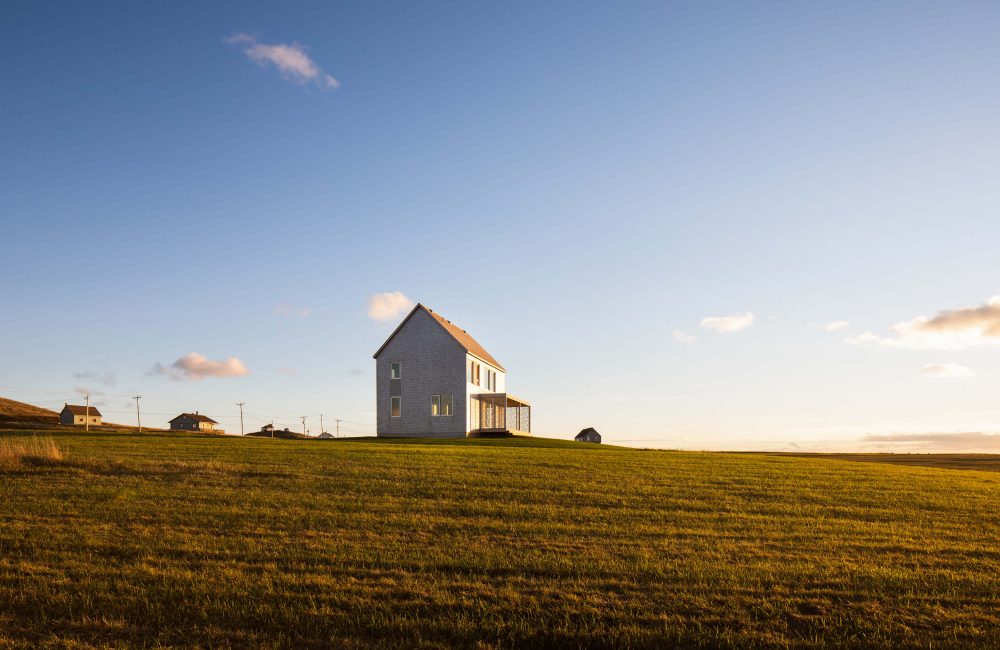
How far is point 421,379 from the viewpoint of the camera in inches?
1848

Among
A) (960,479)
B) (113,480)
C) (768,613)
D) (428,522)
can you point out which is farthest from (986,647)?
(960,479)

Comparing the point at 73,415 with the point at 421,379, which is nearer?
the point at 421,379

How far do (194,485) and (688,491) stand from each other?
1312cm

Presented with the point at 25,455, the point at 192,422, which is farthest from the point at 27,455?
the point at 192,422

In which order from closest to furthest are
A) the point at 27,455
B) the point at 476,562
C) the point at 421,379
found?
the point at 476,562, the point at 27,455, the point at 421,379

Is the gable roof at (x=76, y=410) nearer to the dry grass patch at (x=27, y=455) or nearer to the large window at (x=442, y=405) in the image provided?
the large window at (x=442, y=405)

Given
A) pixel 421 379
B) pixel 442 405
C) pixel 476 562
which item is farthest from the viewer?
pixel 421 379

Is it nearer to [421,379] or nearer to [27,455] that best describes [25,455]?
[27,455]

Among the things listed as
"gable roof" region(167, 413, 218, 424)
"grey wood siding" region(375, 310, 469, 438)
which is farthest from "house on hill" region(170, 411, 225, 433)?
"grey wood siding" region(375, 310, 469, 438)

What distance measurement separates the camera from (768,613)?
8227mm

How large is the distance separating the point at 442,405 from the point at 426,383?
188cm

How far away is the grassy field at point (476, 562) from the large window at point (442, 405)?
85.8 feet

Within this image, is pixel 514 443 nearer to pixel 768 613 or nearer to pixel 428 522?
pixel 428 522

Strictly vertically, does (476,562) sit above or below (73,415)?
above
